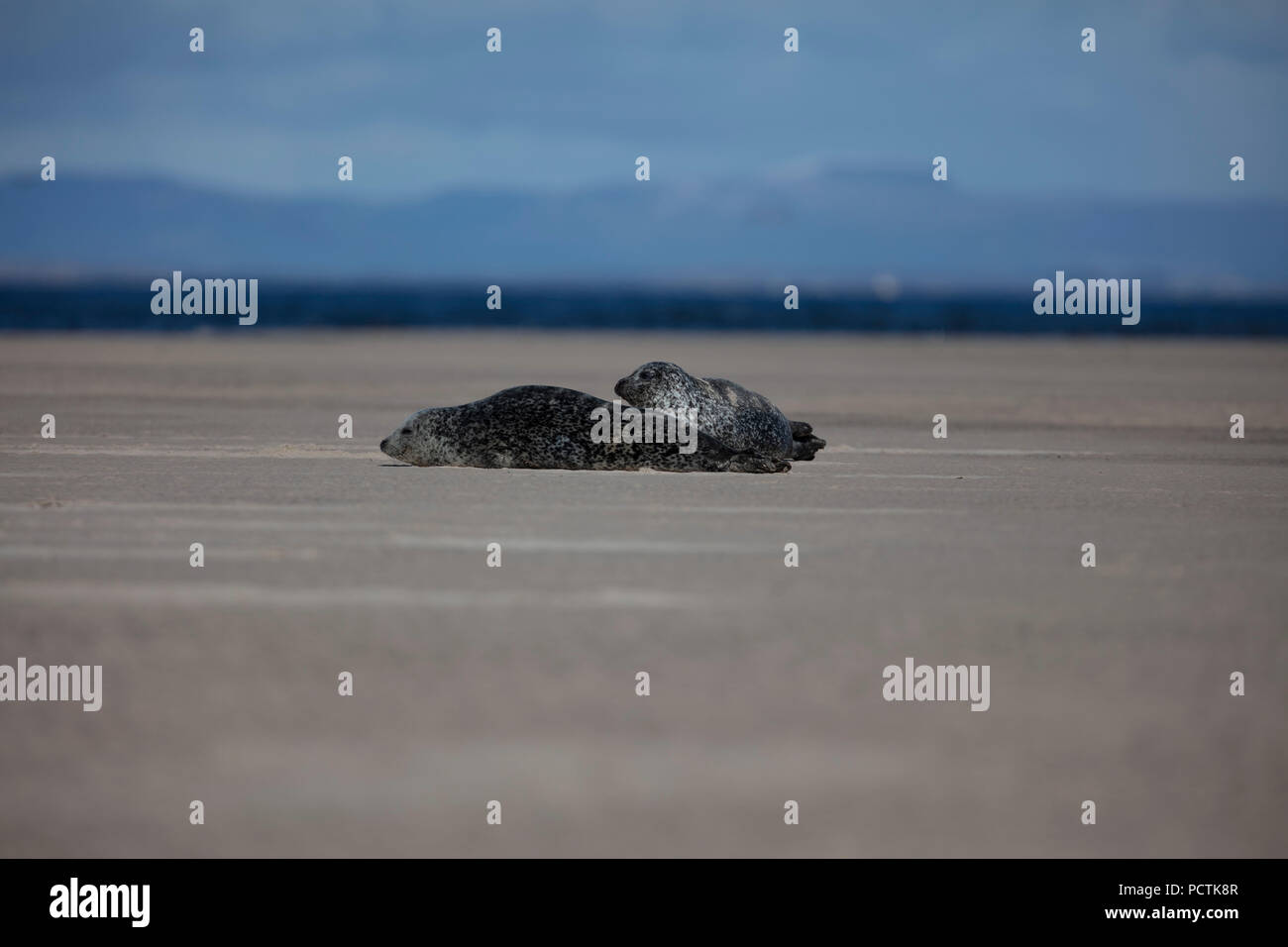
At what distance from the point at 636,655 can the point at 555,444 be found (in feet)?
21.5

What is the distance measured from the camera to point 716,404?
13461mm

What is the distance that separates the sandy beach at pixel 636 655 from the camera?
5.20 metres

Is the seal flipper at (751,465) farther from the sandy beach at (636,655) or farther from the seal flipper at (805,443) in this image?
the seal flipper at (805,443)

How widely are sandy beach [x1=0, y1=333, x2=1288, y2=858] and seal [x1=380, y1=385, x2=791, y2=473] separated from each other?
0.46 meters

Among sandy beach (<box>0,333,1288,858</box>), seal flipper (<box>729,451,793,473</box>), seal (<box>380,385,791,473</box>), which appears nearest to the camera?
sandy beach (<box>0,333,1288,858</box>)

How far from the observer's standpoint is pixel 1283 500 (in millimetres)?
12188

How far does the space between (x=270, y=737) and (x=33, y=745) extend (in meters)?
0.83

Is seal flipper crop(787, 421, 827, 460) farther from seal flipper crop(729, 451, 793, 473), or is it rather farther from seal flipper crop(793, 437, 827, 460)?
seal flipper crop(729, 451, 793, 473)

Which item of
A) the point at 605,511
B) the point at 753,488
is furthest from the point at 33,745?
the point at 753,488

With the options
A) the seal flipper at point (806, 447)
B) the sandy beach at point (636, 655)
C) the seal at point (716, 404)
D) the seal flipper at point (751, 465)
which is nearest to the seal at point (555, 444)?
the seal flipper at point (751, 465)

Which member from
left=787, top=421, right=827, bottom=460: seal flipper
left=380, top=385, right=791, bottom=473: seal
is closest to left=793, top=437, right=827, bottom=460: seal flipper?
left=787, top=421, right=827, bottom=460: seal flipper

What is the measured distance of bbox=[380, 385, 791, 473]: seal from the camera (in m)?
13.4

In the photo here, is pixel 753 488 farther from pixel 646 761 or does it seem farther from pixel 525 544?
pixel 646 761

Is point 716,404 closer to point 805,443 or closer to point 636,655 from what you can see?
point 805,443
